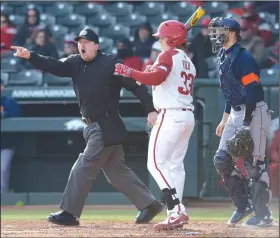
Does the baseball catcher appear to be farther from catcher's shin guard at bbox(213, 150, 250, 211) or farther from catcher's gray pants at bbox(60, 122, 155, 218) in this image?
catcher's gray pants at bbox(60, 122, 155, 218)

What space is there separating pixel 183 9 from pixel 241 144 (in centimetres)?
797

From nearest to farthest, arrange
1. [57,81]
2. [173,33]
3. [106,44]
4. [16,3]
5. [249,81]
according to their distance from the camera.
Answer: [173,33] → [249,81] → [57,81] → [106,44] → [16,3]

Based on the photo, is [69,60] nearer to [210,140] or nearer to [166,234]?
[166,234]

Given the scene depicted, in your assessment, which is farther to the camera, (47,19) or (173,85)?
(47,19)

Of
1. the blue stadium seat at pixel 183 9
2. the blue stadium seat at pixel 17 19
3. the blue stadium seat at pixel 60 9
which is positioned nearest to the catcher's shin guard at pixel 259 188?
the blue stadium seat at pixel 183 9

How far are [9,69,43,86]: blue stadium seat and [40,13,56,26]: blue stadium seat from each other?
2.19m

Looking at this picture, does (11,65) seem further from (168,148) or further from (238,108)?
(168,148)

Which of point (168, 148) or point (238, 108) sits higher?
point (238, 108)

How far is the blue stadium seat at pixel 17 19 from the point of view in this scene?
14.6 m

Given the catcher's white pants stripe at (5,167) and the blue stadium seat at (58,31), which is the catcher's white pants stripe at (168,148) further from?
the blue stadium seat at (58,31)

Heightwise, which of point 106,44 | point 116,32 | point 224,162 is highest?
point 116,32

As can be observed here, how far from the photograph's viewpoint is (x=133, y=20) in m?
14.6

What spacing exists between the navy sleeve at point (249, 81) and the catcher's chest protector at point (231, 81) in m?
0.07

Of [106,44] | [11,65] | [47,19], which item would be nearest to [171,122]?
[11,65]
